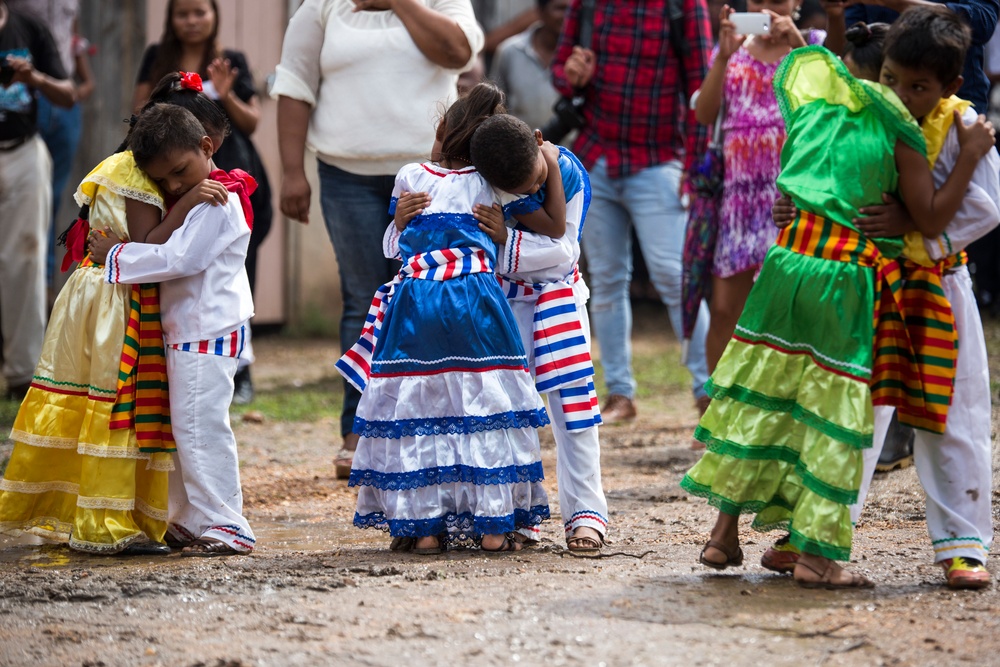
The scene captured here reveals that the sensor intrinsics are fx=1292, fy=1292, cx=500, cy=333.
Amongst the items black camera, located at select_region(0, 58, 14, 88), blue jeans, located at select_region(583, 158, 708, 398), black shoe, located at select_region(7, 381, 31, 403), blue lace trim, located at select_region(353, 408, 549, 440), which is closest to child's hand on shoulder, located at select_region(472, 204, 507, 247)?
blue lace trim, located at select_region(353, 408, 549, 440)

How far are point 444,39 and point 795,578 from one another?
2610mm

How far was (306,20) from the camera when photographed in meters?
5.28

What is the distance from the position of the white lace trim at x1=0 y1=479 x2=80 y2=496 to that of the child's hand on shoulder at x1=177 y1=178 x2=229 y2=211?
978mm

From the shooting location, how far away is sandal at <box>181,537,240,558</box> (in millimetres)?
4066

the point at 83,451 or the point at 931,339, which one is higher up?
the point at 931,339

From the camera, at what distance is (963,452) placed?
3.52 meters

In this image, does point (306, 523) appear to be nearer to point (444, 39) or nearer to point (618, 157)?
point (444, 39)

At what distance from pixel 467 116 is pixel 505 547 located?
4.47 feet

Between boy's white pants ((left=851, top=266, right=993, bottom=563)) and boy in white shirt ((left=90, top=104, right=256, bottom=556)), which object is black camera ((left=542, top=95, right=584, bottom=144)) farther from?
boy's white pants ((left=851, top=266, right=993, bottom=563))

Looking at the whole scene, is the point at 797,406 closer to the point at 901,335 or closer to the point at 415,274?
the point at 901,335

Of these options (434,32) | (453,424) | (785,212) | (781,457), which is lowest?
(453,424)

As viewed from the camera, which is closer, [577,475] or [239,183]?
[577,475]

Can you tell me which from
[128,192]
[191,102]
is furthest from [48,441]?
[191,102]

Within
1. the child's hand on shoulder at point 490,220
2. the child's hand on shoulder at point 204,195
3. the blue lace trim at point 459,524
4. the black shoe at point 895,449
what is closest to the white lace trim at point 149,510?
the blue lace trim at point 459,524
